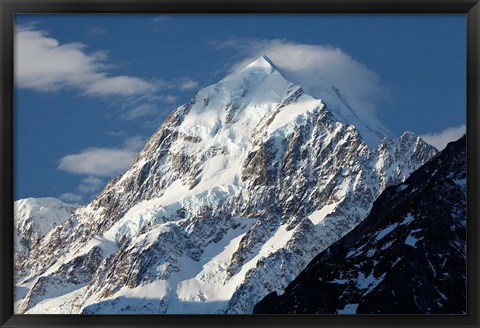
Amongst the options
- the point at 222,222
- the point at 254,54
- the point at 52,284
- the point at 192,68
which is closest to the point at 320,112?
the point at 222,222

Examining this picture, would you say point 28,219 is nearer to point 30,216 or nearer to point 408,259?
point 30,216

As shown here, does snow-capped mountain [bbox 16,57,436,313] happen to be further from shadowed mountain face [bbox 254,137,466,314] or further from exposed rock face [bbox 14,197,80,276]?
shadowed mountain face [bbox 254,137,466,314]

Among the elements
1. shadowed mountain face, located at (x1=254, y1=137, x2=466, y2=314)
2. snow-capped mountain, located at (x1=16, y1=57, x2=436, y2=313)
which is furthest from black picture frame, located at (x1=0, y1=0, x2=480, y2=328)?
snow-capped mountain, located at (x1=16, y1=57, x2=436, y2=313)

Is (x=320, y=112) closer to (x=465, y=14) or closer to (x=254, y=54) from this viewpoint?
(x=254, y=54)

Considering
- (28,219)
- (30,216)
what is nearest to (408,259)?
(28,219)
